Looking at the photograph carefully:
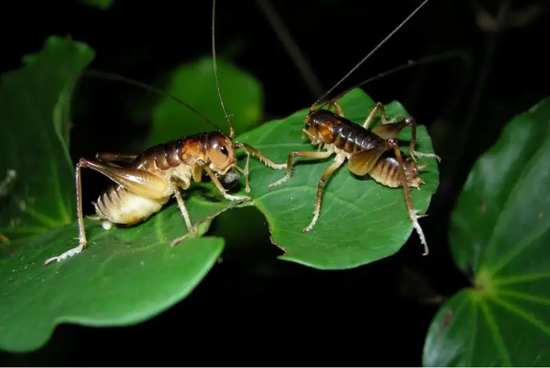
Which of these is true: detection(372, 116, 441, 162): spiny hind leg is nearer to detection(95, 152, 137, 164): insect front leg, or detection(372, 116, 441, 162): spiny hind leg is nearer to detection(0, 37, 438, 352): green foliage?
detection(0, 37, 438, 352): green foliage

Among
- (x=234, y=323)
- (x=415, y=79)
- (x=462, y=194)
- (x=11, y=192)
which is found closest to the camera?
(x=462, y=194)

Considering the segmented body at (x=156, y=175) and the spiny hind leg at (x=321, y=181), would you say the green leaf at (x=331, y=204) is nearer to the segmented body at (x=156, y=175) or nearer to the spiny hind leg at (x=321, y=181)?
the spiny hind leg at (x=321, y=181)

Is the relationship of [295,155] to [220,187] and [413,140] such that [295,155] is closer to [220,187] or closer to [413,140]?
[220,187]

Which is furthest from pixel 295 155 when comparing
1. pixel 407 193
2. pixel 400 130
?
pixel 407 193

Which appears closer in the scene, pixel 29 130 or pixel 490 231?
pixel 490 231

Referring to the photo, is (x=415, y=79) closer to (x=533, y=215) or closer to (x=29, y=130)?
(x=533, y=215)

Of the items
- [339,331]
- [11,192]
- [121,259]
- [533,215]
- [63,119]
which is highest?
[63,119]

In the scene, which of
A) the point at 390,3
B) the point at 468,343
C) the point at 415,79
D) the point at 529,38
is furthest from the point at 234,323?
the point at 529,38

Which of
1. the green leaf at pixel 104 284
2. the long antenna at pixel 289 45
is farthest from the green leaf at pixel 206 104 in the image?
the green leaf at pixel 104 284
